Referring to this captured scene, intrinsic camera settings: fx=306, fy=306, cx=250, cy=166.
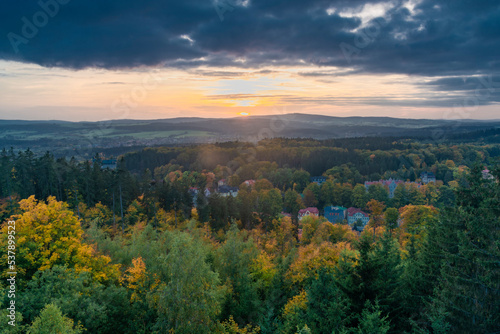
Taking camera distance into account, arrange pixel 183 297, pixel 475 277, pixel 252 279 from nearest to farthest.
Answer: pixel 475 277
pixel 183 297
pixel 252 279

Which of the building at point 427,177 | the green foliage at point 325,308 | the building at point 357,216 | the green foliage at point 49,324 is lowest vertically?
the building at point 357,216

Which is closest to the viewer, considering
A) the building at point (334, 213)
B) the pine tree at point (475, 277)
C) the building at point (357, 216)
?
the pine tree at point (475, 277)

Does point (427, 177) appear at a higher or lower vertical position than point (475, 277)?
lower

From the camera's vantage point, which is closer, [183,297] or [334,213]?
[183,297]

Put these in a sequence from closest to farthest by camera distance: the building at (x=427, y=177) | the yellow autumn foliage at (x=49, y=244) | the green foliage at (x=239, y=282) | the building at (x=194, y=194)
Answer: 1. the yellow autumn foliage at (x=49, y=244)
2. the green foliage at (x=239, y=282)
3. the building at (x=194, y=194)
4. the building at (x=427, y=177)

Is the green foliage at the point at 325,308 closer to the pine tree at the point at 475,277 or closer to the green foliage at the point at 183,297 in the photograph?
the pine tree at the point at 475,277

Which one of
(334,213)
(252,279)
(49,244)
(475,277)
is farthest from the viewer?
(334,213)

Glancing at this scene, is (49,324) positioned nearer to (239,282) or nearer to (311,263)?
(239,282)

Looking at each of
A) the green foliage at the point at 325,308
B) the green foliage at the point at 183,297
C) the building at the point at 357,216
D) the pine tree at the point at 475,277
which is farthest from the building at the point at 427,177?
the green foliage at the point at 183,297

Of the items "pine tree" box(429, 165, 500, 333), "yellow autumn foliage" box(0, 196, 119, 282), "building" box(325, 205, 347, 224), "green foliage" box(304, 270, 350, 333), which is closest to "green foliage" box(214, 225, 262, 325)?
"green foliage" box(304, 270, 350, 333)

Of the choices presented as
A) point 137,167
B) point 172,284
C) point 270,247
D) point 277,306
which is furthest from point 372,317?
point 137,167

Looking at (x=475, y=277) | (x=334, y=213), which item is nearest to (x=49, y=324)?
(x=475, y=277)
